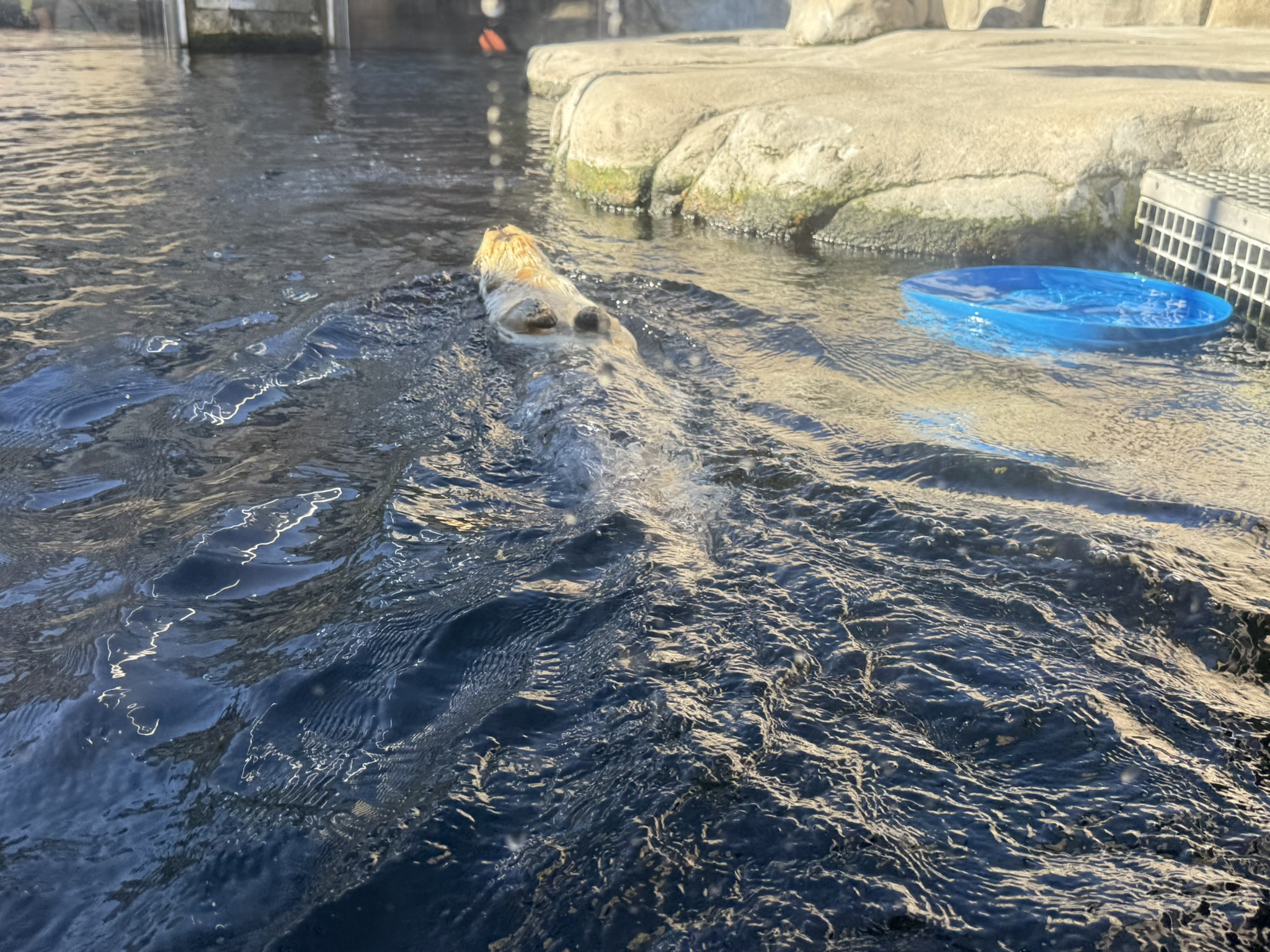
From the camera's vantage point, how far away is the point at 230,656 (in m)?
2.30

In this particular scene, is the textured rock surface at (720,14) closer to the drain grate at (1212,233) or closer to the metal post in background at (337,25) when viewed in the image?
the metal post in background at (337,25)

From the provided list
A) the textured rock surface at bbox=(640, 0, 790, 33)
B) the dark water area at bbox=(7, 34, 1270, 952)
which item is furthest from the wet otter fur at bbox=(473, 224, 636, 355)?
the textured rock surface at bbox=(640, 0, 790, 33)

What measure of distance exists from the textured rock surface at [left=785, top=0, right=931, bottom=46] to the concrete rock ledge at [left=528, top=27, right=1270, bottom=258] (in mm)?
2993

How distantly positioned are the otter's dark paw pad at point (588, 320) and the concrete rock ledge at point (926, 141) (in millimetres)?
2650

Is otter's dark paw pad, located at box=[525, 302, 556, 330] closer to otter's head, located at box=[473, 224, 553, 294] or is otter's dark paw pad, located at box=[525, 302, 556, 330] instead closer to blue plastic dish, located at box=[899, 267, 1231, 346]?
otter's head, located at box=[473, 224, 553, 294]

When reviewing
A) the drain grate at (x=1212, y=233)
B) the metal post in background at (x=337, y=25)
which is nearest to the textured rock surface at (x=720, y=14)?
the metal post in background at (x=337, y=25)

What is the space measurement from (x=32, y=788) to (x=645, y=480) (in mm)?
1851

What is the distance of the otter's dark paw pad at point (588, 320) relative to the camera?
441 centimetres

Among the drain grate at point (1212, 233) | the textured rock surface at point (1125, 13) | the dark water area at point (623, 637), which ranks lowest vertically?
the dark water area at point (623, 637)

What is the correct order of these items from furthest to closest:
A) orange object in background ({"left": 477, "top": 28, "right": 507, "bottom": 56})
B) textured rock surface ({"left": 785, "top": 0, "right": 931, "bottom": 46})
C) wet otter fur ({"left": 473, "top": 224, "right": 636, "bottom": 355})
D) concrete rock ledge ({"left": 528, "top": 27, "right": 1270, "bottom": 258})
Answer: orange object in background ({"left": 477, "top": 28, "right": 507, "bottom": 56}), textured rock surface ({"left": 785, "top": 0, "right": 931, "bottom": 46}), concrete rock ledge ({"left": 528, "top": 27, "right": 1270, "bottom": 258}), wet otter fur ({"left": 473, "top": 224, "right": 636, "bottom": 355})

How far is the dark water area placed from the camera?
165 cm

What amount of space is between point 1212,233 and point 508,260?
3579mm

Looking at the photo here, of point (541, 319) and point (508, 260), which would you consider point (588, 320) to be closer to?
point (541, 319)

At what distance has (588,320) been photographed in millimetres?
4414
